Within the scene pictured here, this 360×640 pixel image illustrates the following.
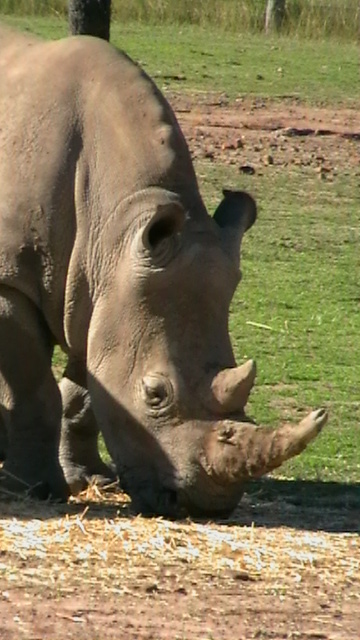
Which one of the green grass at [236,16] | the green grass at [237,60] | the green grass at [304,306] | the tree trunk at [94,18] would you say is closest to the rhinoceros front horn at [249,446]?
the green grass at [304,306]

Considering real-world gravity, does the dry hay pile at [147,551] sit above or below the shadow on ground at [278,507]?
above

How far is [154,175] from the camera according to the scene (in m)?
7.71

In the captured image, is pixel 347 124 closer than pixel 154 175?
No

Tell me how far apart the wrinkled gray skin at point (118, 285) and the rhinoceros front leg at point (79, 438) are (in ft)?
1.43

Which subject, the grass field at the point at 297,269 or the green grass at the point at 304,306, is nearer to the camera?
the green grass at the point at 304,306

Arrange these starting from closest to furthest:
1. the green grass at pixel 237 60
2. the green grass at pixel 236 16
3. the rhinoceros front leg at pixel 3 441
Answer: the rhinoceros front leg at pixel 3 441 → the green grass at pixel 237 60 → the green grass at pixel 236 16

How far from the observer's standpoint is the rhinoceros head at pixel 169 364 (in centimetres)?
743

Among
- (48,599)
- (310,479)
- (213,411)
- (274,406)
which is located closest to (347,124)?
(274,406)

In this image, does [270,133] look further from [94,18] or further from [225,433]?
[225,433]

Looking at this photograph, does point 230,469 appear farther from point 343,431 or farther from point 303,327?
point 303,327

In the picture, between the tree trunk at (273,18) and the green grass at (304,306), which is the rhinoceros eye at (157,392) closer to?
the green grass at (304,306)

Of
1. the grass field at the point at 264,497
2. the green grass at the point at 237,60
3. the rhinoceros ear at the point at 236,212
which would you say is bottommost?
the green grass at the point at 237,60

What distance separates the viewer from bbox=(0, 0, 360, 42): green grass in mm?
27047

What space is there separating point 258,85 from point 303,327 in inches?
395
